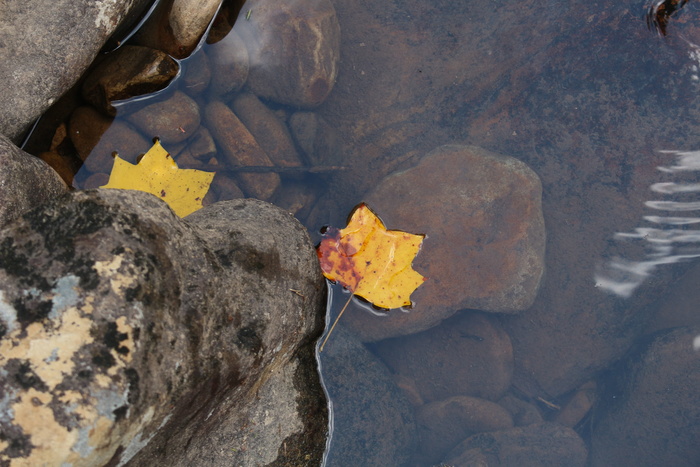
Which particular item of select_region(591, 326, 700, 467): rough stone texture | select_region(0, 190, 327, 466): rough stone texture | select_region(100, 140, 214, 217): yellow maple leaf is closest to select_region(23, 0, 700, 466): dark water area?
select_region(591, 326, 700, 467): rough stone texture

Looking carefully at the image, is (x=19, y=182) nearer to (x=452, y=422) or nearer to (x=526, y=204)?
(x=526, y=204)

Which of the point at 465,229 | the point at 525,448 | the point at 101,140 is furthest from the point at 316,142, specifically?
the point at 525,448

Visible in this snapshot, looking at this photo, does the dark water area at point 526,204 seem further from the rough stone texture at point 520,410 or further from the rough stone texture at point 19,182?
the rough stone texture at point 19,182

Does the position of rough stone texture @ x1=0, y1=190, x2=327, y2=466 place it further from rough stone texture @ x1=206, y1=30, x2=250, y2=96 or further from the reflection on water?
the reflection on water

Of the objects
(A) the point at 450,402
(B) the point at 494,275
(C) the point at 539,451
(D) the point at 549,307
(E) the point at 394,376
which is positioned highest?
(B) the point at 494,275

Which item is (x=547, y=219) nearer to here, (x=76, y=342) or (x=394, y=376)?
(x=394, y=376)

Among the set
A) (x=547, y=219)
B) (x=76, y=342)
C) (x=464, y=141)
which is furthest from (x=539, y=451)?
(x=76, y=342)
